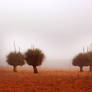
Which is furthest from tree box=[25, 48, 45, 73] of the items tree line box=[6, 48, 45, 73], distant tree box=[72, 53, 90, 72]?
distant tree box=[72, 53, 90, 72]

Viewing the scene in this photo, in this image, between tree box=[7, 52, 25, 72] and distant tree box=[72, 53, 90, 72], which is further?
distant tree box=[72, 53, 90, 72]

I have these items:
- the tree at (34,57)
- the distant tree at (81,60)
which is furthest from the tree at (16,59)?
the distant tree at (81,60)

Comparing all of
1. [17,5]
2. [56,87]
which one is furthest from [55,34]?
[56,87]

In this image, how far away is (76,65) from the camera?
9195 millimetres

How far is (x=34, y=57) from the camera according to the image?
9.29 metres

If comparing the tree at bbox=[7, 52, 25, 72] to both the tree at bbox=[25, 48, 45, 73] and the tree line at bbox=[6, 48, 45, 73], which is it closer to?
the tree line at bbox=[6, 48, 45, 73]

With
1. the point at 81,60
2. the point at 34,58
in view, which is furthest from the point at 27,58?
the point at 81,60

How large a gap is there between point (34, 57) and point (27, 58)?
1.43 feet

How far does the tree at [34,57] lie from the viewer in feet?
29.7

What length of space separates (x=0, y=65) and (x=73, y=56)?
13.9 ft

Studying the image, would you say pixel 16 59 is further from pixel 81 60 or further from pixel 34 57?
pixel 81 60

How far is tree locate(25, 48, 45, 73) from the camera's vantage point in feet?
29.7

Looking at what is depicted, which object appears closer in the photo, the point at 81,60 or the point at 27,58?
the point at 27,58

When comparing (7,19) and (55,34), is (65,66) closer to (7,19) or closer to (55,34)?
(55,34)
